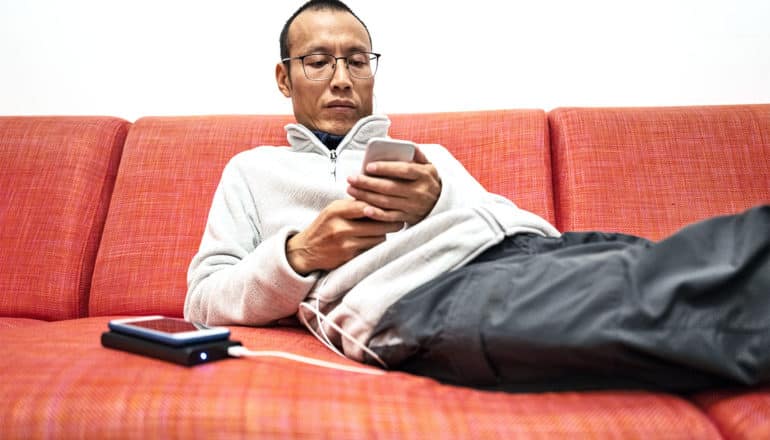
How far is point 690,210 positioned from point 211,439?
1.10 meters

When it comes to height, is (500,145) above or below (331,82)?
below

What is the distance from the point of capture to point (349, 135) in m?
1.30

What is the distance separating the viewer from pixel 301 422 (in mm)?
634

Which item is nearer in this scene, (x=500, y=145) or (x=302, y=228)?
(x=302, y=228)

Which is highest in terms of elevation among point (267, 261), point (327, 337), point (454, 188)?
point (454, 188)

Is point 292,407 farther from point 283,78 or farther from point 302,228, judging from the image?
point 283,78

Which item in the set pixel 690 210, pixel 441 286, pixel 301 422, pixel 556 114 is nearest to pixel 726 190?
pixel 690 210

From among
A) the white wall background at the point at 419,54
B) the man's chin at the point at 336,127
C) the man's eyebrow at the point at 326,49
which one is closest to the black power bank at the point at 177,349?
the man's chin at the point at 336,127

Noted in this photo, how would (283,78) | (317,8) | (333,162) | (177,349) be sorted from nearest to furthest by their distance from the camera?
(177,349) < (333,162) < (317,8) < (283,78)

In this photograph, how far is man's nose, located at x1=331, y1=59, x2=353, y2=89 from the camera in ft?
4.29

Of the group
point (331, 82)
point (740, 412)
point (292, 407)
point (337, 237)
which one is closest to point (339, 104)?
point (331, 82)

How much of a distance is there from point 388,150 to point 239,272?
0.33 metres

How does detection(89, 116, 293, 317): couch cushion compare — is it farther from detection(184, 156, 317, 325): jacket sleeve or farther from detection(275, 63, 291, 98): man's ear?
detection(184, 156, 317, 325): jacket sleeve

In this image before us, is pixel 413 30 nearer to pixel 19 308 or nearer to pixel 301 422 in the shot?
pixel 19 308
